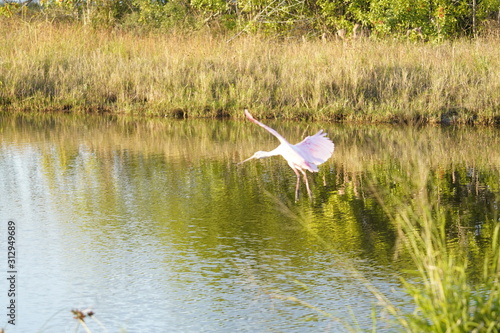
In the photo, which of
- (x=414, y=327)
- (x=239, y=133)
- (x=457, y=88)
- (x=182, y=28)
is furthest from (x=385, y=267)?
(x=182, y=28)

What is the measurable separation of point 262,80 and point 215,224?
6.84 meters

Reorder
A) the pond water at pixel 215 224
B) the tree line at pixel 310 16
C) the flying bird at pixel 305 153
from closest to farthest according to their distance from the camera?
the pond water at pixel 215 224 → the flying bird at pixel 305 153 → the tree line at pixel 310 16

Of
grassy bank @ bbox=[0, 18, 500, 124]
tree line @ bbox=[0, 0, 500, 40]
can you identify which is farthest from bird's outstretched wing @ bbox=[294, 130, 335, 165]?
tree line @ bbox=[0, 0, 500, 40]

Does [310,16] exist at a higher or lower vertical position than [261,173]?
higher

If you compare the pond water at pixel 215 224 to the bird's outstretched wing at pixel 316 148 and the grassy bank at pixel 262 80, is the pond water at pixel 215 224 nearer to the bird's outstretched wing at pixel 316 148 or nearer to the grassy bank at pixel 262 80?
the bird's outstretched wing at pixel 316 148

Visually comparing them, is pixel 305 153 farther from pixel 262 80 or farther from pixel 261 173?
pixel 262 80

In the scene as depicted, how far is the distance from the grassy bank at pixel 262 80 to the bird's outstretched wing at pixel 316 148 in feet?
22.5

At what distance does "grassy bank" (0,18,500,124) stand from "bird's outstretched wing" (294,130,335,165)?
22.5 feet

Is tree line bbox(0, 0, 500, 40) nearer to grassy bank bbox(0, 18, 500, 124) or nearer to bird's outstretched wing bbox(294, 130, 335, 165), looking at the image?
grassy bank bbox(0, 18, 500, 124)

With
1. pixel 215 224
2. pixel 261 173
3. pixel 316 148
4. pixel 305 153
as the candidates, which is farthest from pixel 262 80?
pixel 305 153

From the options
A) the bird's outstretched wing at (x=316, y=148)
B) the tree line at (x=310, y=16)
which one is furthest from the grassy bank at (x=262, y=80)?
the bird's outstretched wing at (x=316, y=148)

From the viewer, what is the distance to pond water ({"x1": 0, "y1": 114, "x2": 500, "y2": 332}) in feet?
15.4

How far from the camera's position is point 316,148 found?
530 cm

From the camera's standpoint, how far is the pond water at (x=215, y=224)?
185 inches
